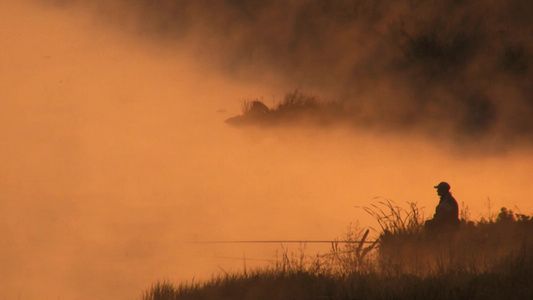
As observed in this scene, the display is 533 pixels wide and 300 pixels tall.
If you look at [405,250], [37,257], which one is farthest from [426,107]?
[405,250]

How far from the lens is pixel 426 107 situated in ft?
85.9

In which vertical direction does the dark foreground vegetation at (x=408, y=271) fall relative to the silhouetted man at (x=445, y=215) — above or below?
below

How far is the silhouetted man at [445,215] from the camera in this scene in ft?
39.9

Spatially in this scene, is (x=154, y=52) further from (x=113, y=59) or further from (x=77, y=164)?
(x=77, y=164)

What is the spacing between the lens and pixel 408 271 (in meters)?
10.2

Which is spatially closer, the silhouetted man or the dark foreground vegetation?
the dark foreground vegetation

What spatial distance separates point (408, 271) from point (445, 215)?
2.15 meters

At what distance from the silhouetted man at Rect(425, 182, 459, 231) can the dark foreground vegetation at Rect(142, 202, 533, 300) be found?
144 mm

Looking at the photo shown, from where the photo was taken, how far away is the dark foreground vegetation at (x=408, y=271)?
8.75 metres

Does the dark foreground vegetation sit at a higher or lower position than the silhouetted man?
lower

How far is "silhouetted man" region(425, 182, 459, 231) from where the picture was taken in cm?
1215

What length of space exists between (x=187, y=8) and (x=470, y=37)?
10031 mm

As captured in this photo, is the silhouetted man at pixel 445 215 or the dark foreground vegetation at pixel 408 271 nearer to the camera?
the dark foreground vegetation at pixel 408 271

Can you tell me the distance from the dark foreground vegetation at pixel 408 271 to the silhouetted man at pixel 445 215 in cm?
14
